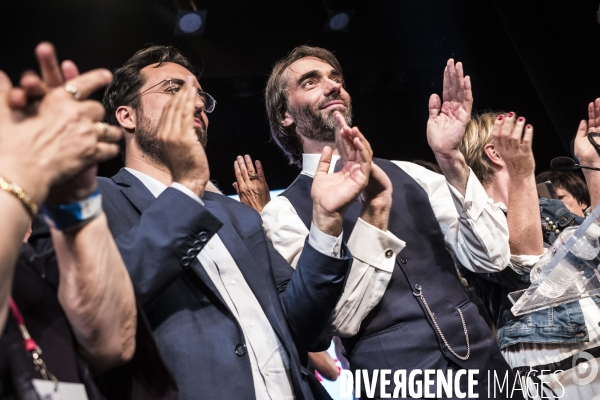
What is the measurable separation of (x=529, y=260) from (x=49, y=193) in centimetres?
168

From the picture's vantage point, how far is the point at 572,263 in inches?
69.9

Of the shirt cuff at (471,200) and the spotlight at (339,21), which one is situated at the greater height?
the spotlight at (339,21)

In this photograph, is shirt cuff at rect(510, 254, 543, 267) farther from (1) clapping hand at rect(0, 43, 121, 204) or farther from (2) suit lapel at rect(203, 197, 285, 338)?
(1) clapping hand at rect(0, 43, 121, 204)

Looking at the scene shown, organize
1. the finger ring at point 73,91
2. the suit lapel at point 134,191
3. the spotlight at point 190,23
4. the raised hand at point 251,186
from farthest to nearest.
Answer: the spotlight at point 190,23
the raised hand at point 251,186
the suit lapel at point 134,191
the finger ring at point 73,91

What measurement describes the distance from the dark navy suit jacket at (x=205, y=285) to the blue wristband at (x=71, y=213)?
318 millimetres

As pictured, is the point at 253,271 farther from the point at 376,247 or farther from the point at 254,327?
the point at 376,247

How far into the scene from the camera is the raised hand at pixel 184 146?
144cm

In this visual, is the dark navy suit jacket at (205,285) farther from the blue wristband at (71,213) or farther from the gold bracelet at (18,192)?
the gold bracelet at (18,192)

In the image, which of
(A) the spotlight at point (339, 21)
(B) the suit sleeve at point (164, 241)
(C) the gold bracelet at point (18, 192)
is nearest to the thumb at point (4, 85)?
(C) the gold bracelet at point (18, 192)

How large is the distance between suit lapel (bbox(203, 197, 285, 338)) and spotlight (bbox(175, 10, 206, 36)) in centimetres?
227

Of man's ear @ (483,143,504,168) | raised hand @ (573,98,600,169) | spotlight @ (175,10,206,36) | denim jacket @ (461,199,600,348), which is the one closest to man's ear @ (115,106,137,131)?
denim jacket @ (461,199,600,348)

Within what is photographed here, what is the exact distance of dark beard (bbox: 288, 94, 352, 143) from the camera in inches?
96.3

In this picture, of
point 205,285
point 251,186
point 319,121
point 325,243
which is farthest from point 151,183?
point 251,186

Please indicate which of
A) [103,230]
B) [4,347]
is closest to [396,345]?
[103,230]
